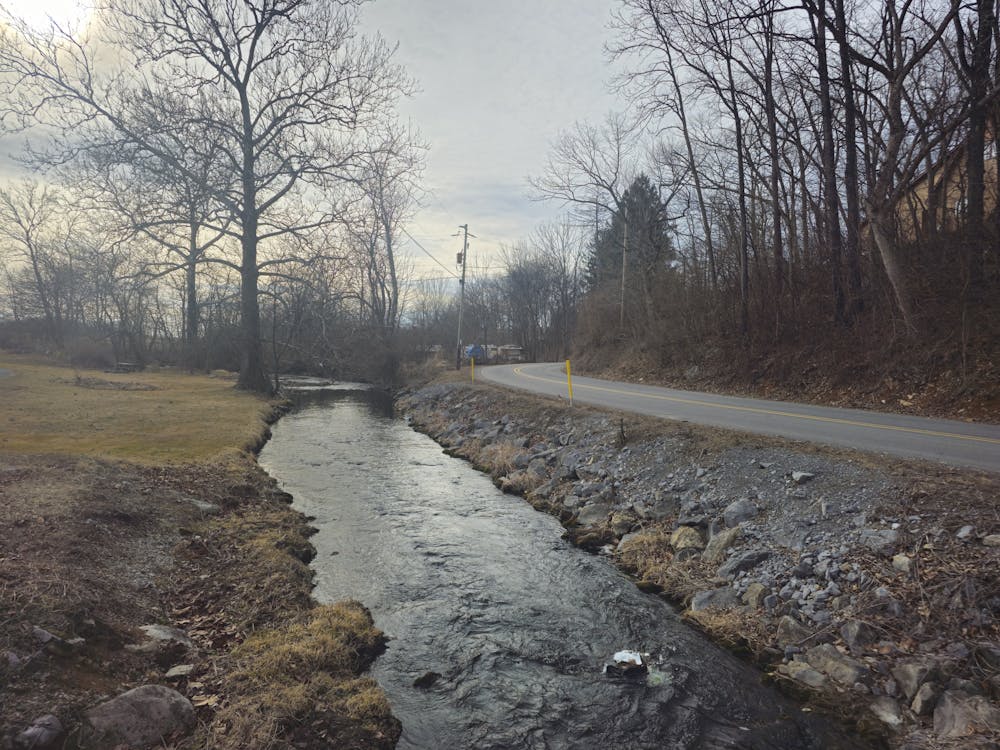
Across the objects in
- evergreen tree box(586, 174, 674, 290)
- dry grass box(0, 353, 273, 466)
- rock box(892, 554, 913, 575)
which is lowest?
rock box(892, 554, 913, 575)

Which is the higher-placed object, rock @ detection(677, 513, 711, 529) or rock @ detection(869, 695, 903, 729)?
rock @ detection(677, 513, 711, 529)

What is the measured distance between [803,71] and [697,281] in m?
8.89

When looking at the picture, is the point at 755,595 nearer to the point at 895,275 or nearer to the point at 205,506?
the point at 205,506

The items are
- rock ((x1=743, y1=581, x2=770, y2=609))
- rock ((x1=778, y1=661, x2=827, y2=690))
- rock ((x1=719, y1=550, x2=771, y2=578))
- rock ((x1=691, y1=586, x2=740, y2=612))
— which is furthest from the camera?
rock ((x1=719, y1=550, x2=771, y2=578))

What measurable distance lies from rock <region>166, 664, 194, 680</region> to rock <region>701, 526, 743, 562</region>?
5.84 meters

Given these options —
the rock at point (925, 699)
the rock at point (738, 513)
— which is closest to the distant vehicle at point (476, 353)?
the rock at point (738, 513)

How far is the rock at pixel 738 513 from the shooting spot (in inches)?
295

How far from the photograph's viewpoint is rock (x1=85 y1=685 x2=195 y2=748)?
11.6ft

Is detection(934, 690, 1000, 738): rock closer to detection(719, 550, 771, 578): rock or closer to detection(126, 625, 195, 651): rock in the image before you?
detection(719, 550, 771, 578): rock

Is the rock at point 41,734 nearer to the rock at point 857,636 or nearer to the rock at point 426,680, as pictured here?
the rock at point 426,680

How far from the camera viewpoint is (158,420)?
15570 millimetres

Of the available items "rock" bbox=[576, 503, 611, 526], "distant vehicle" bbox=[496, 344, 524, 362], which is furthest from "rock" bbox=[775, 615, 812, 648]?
"distant vehicle" bbox=[496, 344, 524, 362]

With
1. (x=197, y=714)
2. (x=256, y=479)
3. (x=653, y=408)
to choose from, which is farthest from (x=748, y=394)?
(x=197, y=714)

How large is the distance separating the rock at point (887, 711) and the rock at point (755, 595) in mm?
1532
